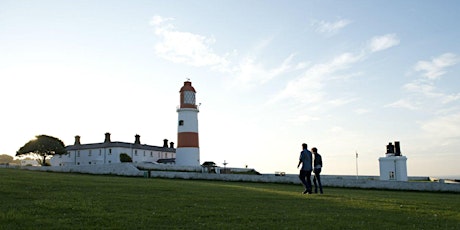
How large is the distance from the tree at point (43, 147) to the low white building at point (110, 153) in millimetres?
4400

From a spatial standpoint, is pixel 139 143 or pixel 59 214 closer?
pixel 59 214

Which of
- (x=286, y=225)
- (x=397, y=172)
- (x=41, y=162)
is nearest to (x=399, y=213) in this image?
(x=286, y=225)

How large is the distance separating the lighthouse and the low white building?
2213 centimetres

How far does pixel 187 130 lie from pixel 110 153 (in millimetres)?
25357

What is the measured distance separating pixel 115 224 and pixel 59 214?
183 cm

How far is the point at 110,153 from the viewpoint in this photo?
7462cm

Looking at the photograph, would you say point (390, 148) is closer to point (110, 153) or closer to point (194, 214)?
point (194, 214)

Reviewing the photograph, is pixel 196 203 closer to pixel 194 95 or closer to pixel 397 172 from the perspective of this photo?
pixel 397 172

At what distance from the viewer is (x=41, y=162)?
→ 80.3m

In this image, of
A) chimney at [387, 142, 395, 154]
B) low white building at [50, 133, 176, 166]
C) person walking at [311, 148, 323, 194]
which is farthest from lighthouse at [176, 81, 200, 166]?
person walking at [311, 148, 323, 194]

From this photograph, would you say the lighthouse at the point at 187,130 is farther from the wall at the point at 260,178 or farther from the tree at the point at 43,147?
the tree at the point at 43,147

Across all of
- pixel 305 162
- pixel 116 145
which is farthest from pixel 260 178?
pixel 116 145

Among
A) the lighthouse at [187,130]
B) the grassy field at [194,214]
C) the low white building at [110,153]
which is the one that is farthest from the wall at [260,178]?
the low white building at [110,153]

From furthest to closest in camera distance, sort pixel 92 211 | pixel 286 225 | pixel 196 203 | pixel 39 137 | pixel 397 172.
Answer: pixel 39 137, pixel 397 172, pixel 196 203, pixel 92 211, pixel 286 225
